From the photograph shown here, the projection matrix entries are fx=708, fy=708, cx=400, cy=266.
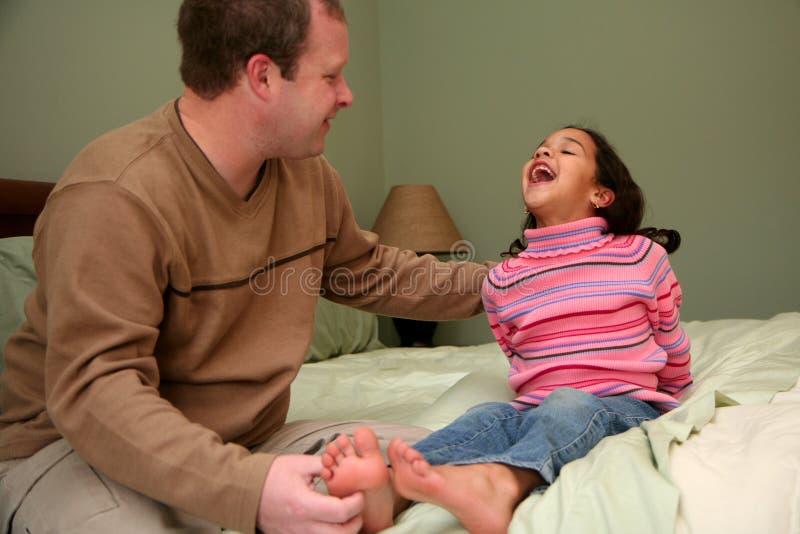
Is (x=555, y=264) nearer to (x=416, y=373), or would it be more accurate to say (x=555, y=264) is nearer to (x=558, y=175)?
(x=558, y=175)

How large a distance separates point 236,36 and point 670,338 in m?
0.94

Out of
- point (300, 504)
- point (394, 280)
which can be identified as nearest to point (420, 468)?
point (300, 504)

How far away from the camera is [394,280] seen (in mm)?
1483

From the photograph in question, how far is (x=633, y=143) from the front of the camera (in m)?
3.04

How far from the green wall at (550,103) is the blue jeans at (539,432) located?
1404 mm

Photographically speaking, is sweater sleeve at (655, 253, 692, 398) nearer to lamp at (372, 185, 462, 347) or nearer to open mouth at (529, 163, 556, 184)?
open mouth at (529, 163, 556, 184)

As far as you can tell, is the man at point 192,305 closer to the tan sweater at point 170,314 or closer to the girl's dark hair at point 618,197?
the tan sweater at point 170,314

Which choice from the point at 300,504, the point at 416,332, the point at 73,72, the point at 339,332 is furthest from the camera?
the point at 416,332

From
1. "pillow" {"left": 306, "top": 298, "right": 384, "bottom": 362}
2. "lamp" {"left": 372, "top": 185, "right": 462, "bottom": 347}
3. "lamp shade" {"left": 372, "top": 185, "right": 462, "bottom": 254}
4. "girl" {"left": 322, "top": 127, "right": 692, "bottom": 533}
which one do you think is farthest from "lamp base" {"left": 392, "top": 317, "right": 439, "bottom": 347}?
"girl" {"left": 322, "top": 127, "right": 692, "bottom": 533}

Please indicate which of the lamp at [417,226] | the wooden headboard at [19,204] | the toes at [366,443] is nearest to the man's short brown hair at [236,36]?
the toes at [366,443]

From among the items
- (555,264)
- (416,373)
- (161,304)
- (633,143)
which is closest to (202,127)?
(161,304)

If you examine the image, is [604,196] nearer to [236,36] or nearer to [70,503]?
[236,36]

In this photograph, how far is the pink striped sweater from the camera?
1.26 metres

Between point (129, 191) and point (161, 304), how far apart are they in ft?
0.52
